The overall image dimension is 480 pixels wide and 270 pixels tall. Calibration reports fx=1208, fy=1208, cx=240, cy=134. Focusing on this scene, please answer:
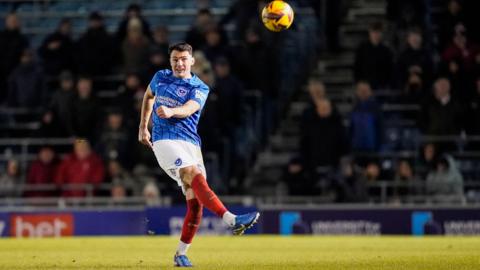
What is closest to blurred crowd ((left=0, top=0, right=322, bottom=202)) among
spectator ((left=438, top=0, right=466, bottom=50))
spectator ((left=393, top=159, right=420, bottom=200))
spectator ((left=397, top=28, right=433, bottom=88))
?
spectator ((left=397, top=28, right=433, bottom=88))

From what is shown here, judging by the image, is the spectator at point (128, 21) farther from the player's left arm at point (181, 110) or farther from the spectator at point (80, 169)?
the player's left arm at point (181, 110)

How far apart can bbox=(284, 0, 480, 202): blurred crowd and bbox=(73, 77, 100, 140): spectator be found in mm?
4580

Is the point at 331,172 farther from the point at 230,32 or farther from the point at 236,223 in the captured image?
the point at 236,223

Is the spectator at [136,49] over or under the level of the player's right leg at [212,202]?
over

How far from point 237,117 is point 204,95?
1136 centimetres

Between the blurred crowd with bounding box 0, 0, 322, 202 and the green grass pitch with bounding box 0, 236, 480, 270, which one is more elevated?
the blurred crowd with bounding box 0, 0, 322, 202

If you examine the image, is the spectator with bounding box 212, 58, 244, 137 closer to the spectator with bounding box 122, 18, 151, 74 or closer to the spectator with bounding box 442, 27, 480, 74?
the spectator with bounding box 122, 18, 151, 74

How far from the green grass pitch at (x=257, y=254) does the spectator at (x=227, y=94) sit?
13.1 ft

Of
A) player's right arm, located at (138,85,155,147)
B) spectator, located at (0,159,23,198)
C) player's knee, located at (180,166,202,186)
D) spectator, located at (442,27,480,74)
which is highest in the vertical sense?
spectator, located at (442,27,480,74)

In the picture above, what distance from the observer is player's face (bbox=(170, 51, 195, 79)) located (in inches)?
523

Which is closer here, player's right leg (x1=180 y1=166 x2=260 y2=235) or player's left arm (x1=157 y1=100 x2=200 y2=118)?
player's right leg (x1=180 y1=166 x2=260 y2=235)

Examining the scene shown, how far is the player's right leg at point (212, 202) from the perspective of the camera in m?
12.4

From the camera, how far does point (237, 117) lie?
81.4 ft

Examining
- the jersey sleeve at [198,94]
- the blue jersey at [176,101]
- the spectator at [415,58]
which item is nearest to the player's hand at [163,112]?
the blue jersey at [176,101]
